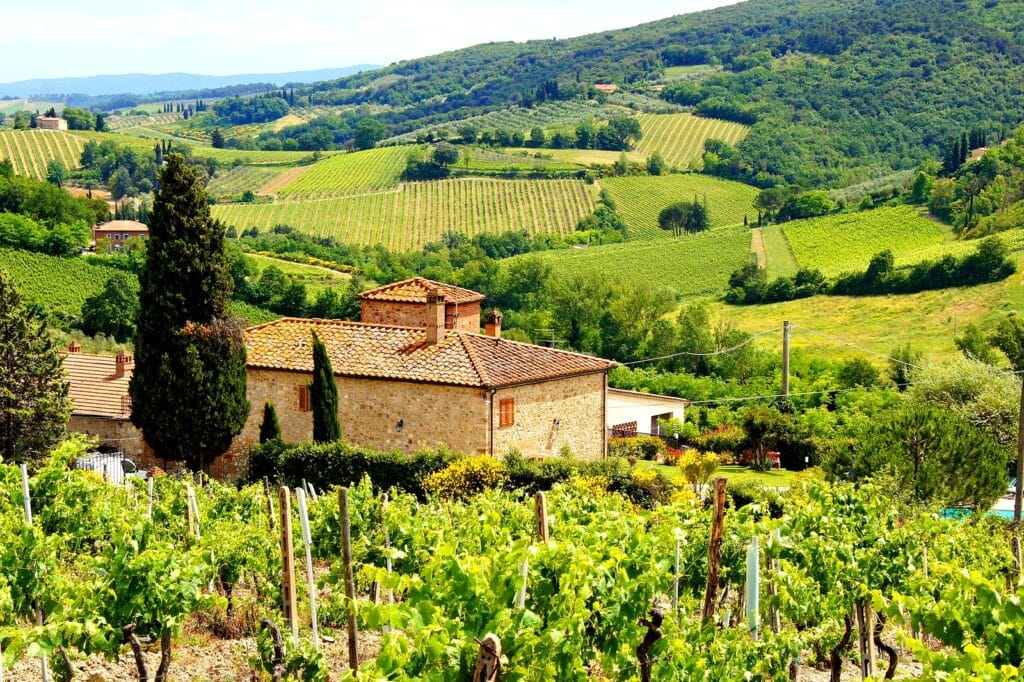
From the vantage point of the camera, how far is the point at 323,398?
23.0m

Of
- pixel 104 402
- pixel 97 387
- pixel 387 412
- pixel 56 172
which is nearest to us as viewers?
pixel 387 412

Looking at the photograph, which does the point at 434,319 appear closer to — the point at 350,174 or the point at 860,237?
the point at 860,237

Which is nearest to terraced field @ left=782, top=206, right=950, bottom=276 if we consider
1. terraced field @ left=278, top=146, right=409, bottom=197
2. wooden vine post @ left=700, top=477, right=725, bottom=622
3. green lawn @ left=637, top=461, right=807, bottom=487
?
green lawn @ left=637, top=461, right=807, bottom=487

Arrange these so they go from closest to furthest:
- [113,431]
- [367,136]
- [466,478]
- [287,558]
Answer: [287,558] < [466,478] < [113,431] < [367,136]

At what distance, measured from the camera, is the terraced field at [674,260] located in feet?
249

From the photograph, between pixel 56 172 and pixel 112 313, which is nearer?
pixel 112 313

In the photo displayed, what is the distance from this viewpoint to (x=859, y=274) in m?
65.5

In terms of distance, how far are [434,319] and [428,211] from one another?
3307 inches

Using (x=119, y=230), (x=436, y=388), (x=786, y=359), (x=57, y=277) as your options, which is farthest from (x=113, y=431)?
(x=119, y=230)

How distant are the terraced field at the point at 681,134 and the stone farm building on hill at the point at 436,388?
10712 cm

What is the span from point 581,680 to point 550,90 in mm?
183495

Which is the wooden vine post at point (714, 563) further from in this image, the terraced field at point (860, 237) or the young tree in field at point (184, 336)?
the terraced field at point (860, 237)

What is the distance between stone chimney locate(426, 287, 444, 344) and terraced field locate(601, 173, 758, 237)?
255 feet

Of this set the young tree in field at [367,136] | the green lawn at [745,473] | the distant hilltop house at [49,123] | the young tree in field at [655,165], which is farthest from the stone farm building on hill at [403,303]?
the distant hilltop house at [49,123]
